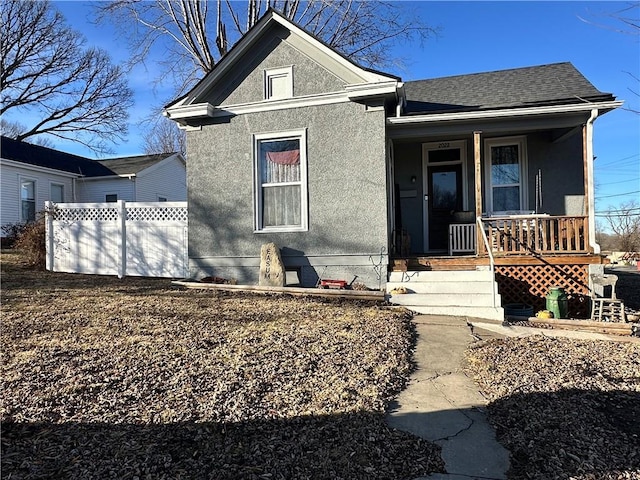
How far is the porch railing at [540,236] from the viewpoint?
305 inches

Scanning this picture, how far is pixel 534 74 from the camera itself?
407 inches

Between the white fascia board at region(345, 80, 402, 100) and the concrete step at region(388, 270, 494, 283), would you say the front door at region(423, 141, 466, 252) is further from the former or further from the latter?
the white fascia board at region(345, 80, 402, 100)

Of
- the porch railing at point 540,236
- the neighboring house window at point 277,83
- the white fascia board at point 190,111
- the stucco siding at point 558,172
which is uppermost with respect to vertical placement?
the neighboring house window at point 277,83

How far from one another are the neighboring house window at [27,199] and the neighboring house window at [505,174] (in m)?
17.1

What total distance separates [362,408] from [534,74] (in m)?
10.3

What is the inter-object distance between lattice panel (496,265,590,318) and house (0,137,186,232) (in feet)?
55.8

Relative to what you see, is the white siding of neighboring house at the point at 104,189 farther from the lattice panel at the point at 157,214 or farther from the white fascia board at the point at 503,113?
the white fascia board at the point at 503,113

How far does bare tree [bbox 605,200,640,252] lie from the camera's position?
81.5 feet

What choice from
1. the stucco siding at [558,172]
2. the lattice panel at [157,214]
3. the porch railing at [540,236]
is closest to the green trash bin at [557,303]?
the porch railing at [540,236]

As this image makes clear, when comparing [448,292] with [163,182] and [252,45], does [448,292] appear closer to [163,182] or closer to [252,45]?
Answer: [252,45]

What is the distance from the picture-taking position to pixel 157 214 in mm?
10016

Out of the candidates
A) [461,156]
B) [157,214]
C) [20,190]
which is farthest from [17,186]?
[461,156]

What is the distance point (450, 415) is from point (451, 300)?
3.91m

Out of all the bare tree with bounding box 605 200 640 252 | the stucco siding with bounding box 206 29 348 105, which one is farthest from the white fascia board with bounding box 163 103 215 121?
the bare tree with bounding box 605 200 640 252
